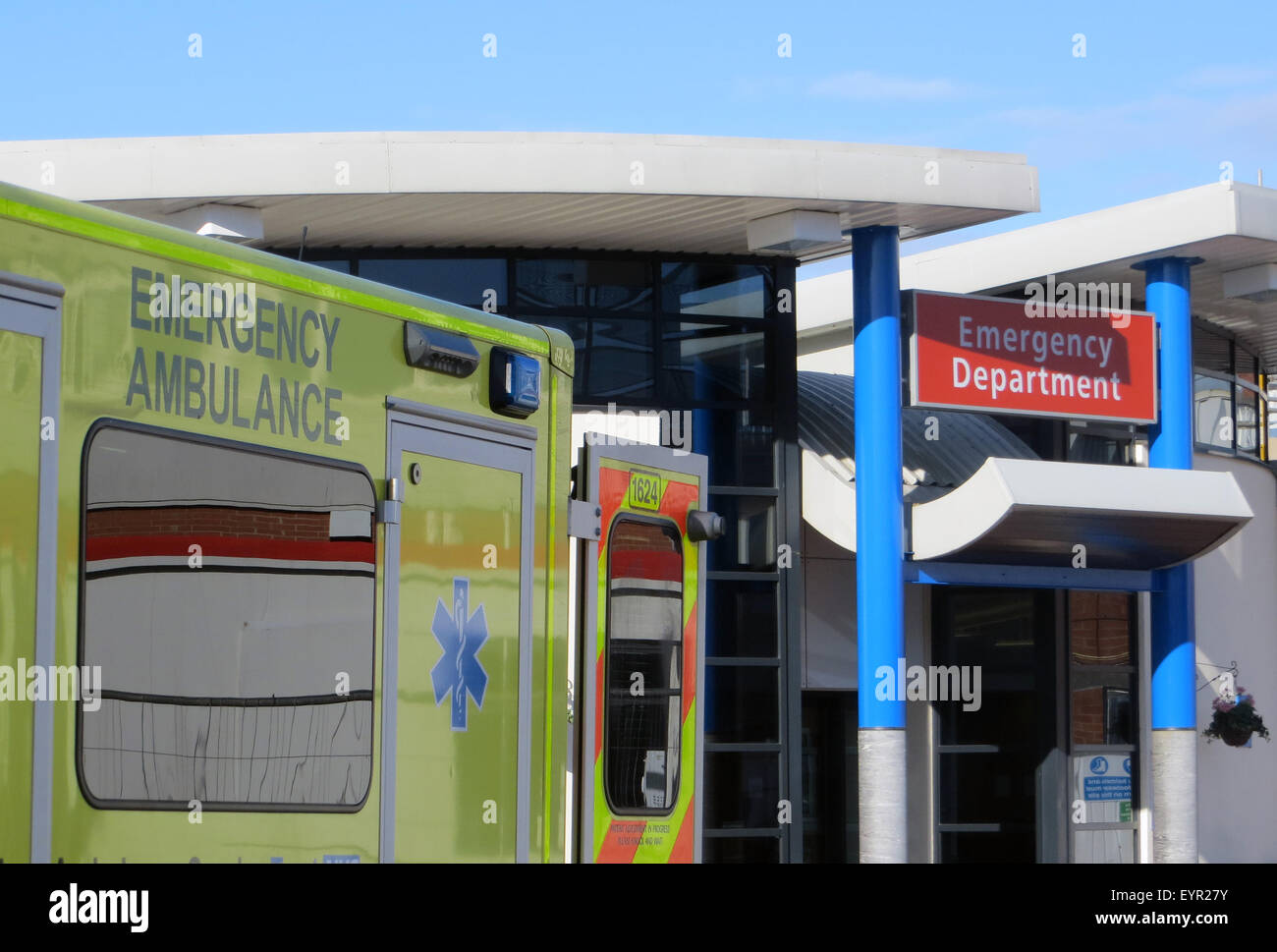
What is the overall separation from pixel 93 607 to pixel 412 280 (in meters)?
11.5

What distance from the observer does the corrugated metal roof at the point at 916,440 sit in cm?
1608

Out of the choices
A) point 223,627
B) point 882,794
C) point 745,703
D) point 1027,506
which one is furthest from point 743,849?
point 223,627

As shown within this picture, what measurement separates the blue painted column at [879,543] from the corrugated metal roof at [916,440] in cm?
126

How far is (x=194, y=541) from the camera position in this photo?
368 centimetres

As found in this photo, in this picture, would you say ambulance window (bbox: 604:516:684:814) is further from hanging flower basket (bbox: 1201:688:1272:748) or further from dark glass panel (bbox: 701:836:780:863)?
hanging flower basket (bbox: 1201:688:1272:748)

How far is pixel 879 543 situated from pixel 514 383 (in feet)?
32.2

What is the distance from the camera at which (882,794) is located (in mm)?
14070

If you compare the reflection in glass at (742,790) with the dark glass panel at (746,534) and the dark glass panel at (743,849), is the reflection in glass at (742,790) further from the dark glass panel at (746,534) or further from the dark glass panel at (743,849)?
the dark glass panel at (746,534)

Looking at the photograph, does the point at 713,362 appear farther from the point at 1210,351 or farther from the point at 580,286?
the point at 1210,351

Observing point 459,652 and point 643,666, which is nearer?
point 459,652

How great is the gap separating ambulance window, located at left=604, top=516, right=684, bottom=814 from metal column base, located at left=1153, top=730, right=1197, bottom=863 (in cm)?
1108

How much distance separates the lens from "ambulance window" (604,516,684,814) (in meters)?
5.70

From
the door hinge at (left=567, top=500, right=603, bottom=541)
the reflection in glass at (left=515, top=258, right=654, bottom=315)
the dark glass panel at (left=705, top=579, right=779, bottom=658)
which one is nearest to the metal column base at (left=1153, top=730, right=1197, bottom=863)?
the dark glass panel at (left=705, top=579, right=779, bottom=658)
